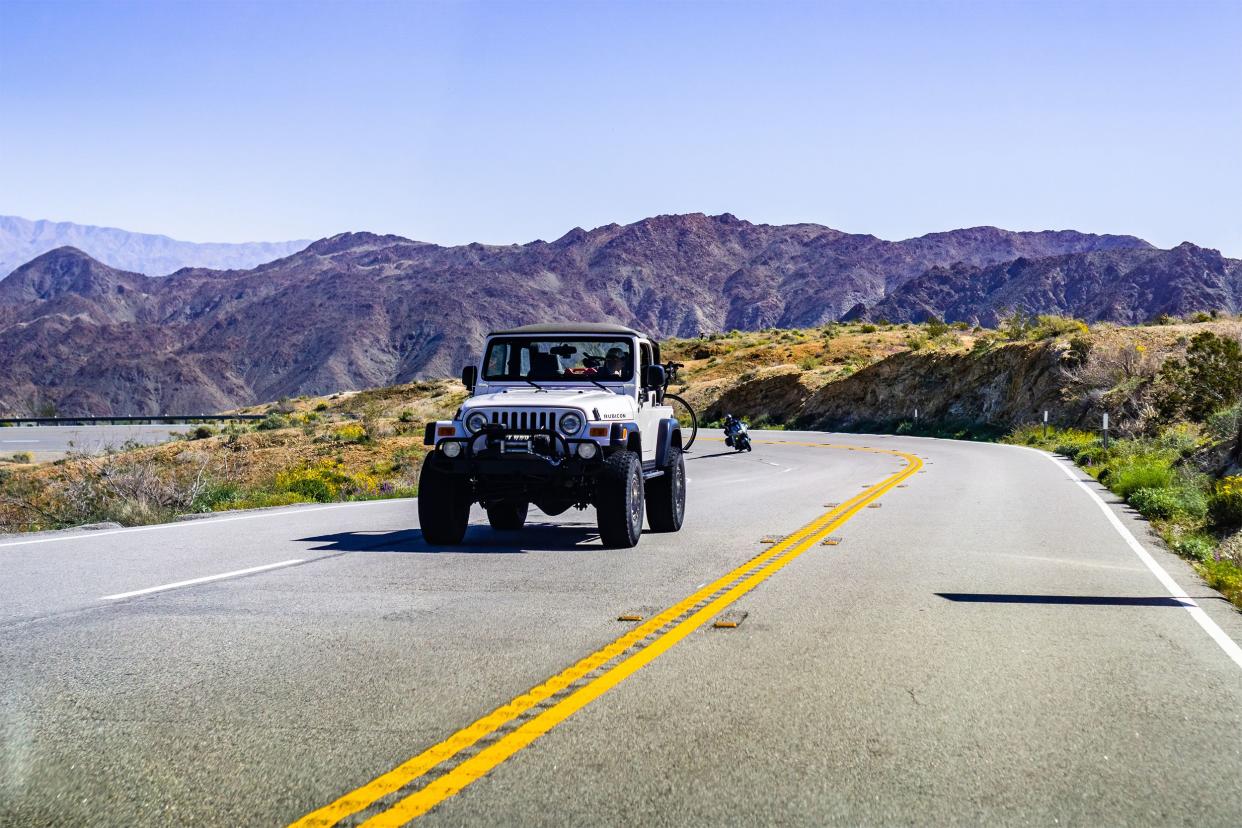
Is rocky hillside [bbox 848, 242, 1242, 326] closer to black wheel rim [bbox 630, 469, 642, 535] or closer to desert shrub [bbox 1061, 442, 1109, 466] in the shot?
desert shrub [bbox 1061, 442, 1109, 466]

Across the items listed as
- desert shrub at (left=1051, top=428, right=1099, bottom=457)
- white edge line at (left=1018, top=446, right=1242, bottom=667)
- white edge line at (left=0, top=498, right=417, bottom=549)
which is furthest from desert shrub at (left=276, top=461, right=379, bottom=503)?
desert shrub at (left=1051, top=428, right=1099, bottom=457)

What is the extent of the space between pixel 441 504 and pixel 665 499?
110 inches

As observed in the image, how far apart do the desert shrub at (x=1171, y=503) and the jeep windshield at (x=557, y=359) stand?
8080mm

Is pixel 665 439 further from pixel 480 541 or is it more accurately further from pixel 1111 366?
pixel 1111 366

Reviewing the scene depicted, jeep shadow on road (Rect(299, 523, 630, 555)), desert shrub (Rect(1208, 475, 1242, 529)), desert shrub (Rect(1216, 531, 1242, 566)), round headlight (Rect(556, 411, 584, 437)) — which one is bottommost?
jeep shadow on road (Rect(299, 523, 630, 555))

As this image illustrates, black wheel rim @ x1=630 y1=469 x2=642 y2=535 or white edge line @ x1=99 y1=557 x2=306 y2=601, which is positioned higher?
black wheel rim @ x1=630 y1=469 x2=642 y2=535

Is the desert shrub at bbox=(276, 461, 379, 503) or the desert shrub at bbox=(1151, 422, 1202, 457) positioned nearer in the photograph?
the desert shrub at bbox=(276, 461, 379, 503)

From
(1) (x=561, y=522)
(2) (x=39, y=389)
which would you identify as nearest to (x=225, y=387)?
(2) (x=39, y=389)

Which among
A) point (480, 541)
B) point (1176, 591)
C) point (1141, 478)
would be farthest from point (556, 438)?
point (1141, 478)

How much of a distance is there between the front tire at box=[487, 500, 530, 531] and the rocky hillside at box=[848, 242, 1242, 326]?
16109 cm

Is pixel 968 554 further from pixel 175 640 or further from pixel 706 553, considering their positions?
pixel 175 640

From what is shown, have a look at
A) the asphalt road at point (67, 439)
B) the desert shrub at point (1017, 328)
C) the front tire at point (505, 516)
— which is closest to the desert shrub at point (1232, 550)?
the front tire at point (505, 516)

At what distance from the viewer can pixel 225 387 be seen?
181875 millimetres

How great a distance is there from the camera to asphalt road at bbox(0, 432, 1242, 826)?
423 cm
